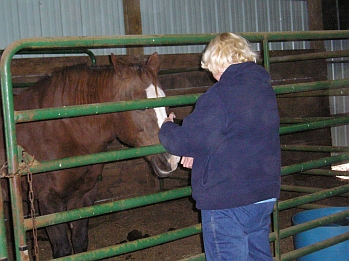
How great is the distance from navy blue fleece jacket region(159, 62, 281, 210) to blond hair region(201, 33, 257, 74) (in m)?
0.04

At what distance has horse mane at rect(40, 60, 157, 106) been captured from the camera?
280 cm

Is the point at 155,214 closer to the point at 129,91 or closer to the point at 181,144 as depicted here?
the point at 129,91

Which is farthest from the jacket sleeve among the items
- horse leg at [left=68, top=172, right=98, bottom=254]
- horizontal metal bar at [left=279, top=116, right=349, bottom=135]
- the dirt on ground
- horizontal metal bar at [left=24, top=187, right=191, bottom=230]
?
the dirt on ground

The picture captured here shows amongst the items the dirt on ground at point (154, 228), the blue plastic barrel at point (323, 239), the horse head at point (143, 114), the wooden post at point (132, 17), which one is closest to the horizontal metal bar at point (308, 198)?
the blue plastic barrel at point (323, 239)

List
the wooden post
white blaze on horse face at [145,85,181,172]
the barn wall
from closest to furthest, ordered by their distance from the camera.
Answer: white blaze on horse face at [145,85,181,172]
the barn wall
the wooden post

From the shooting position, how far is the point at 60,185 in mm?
3078

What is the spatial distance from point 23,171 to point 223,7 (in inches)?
234

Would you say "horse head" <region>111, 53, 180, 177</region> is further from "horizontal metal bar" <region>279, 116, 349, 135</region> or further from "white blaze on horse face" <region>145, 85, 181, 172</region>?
"horizontal metal bar" <region>279, 116, 349, 135</region>

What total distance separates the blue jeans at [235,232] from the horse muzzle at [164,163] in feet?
1.70

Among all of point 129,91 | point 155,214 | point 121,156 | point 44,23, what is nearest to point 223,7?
point 44,23

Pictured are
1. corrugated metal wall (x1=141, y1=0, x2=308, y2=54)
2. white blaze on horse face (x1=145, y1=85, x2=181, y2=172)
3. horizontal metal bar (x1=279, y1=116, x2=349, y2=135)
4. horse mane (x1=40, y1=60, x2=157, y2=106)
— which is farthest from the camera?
corrugated metal wall (x1=141, y1=0, x2=308, y2=54)

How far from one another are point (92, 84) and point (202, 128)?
1.43m

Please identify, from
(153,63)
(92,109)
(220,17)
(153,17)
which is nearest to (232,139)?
(92,109)

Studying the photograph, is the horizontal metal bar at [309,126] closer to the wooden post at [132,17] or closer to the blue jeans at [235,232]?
the blue jeans at [235,232]
